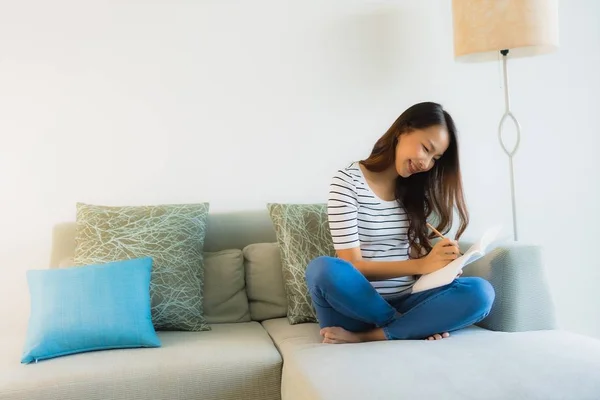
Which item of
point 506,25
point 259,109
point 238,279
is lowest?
point 238,279

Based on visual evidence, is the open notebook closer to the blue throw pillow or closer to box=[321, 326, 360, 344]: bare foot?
box=[321, 326, 360, 344]: bare foot

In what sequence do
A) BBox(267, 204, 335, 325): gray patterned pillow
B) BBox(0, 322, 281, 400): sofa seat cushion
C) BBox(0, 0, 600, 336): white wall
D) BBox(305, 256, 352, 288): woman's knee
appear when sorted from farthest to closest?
BBox(0, 0, 600, 336): white wall → BBox(267, 204, 335, 325): gray patterned pillow → BBox(305, 256, 352, 288): woman's knee → BBox(0, 322, 281, 400): sofa seat cushion

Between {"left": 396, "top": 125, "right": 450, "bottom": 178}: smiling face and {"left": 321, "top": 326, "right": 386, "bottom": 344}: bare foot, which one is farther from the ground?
{"left": 396, "top": 125, "right": 450, "bottom": 178}: smiling face

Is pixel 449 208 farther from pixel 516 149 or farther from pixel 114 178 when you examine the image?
pixel 114 178

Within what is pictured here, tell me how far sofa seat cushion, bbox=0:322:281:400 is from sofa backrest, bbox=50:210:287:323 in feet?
1.36

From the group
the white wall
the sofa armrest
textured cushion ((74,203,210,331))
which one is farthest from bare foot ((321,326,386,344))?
the white wall

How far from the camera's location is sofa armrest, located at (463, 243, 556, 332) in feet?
7.70

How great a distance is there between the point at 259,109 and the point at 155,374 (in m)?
1.37

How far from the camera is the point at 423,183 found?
2.56 meters

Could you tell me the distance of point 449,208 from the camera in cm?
257

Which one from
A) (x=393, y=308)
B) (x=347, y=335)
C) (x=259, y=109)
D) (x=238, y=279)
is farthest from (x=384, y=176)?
(x=259, y=109)

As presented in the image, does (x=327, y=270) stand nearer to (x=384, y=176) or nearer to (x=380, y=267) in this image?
(x=380, y=267)

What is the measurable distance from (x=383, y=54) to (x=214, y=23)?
758 millimetres

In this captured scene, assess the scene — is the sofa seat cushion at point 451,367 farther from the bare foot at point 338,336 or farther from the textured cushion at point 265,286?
the textured cushion at point 265,286
